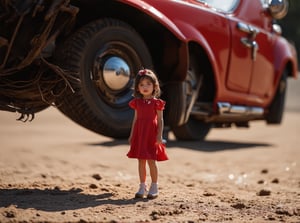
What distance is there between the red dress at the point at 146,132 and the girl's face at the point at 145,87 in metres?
0.06

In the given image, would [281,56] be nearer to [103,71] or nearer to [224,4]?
[224,4]

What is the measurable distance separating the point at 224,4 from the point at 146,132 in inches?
89.3

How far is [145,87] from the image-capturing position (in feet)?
12.5

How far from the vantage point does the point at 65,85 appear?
3982mm

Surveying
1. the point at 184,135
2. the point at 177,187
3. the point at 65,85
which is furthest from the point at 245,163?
the point at 65,85

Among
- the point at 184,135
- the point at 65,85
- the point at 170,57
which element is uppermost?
the point at 170,57

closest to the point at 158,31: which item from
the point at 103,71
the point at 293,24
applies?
the point at 103,71

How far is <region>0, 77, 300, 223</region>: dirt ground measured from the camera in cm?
333

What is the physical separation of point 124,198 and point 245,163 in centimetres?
325

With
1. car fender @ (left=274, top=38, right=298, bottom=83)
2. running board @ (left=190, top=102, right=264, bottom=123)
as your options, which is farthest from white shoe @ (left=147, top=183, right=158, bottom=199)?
car fender @ (left=274, top=38, right=298, bottom=83)

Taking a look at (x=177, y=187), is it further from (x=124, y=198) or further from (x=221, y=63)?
(x=221, y=63)

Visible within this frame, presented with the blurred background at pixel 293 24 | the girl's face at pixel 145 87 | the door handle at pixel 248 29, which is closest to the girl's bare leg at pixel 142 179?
the girl's face at pixel 145 87

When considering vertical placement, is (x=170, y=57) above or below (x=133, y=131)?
above

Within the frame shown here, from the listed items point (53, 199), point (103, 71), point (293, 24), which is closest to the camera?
point (53, 199)
